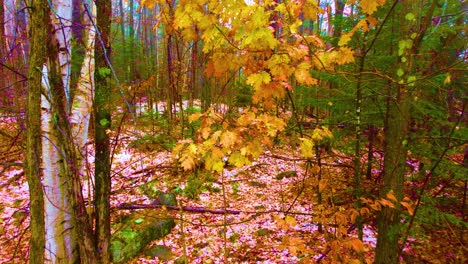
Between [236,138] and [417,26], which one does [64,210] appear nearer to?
[236,138]

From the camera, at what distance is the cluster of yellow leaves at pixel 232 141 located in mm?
2166

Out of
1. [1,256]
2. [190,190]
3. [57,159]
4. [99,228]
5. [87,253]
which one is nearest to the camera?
[57,159]

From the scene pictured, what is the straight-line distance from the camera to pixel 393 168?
310 centimetres

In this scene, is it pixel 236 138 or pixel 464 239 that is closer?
pixel 236 138

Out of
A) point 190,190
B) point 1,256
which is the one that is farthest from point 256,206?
point 1,256

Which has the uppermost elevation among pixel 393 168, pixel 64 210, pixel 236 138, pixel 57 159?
pixel 236 138

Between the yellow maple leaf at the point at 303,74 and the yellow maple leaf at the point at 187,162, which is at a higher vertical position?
the yellow maple leaf at the point at 303,74

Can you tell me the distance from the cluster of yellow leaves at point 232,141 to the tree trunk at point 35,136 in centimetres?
101

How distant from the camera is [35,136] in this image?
198cm

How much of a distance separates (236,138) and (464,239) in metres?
5.86

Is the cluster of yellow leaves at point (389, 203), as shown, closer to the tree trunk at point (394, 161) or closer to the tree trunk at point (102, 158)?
the tree trunk at point (394, 161)

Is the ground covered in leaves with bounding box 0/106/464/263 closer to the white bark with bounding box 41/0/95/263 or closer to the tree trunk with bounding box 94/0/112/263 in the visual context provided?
the tree trunk with bounding box 94/0/112/263

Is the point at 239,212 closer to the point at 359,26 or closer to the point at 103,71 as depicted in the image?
the point at 103,71

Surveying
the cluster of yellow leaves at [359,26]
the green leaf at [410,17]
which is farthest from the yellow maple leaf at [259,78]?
the green leaf at [410,17]
